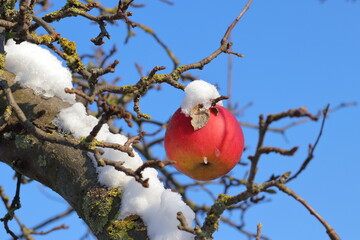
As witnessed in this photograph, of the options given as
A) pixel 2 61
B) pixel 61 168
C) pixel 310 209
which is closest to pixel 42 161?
pixel 61 168

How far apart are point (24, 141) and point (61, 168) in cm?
21

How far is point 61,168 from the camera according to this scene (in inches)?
75.8

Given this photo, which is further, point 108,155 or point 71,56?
point 71,56

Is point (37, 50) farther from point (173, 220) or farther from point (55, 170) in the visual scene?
point (173, 220)

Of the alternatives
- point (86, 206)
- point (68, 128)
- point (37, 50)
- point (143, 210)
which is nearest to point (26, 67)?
point (37, 50)

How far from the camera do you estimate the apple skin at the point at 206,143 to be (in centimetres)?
207

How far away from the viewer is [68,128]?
2.01 meters

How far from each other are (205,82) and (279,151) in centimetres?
97

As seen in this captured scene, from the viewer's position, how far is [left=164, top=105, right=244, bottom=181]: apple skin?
2068 millimetres

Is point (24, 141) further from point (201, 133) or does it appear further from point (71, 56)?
point (201, 133)

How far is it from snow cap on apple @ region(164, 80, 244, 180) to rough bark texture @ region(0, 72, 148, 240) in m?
0.39

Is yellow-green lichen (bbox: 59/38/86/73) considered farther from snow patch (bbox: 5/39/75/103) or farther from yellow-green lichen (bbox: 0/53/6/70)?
yellow-green lichen (bbox: 0/53/6/70)

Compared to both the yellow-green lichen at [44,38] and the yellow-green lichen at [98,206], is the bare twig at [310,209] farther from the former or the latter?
the yellow-green lichen at [44,38]

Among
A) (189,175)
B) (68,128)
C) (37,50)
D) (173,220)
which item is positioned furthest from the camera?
(37,50)
